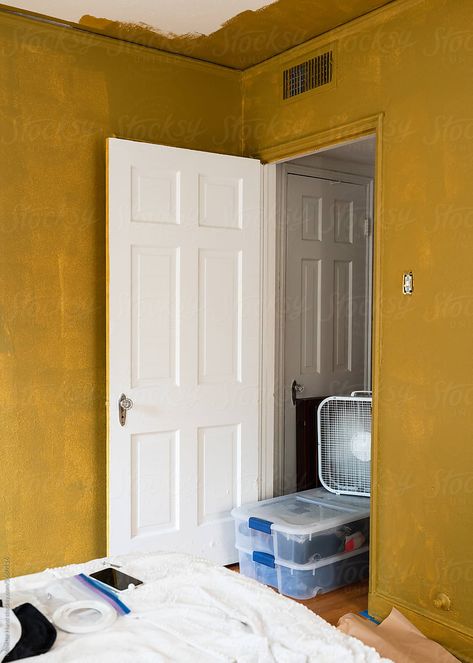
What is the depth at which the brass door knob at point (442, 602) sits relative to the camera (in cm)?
281

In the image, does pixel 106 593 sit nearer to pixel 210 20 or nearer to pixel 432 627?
pixel 432 627

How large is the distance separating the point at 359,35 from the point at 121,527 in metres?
2.55

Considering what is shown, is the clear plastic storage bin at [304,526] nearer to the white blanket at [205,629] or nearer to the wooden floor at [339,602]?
the wooden floor at [339,602]

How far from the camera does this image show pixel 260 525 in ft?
11.3

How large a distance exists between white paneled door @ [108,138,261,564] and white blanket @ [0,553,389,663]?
140 cm

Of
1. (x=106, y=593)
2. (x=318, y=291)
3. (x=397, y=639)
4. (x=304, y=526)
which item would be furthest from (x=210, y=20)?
(x=397, y=639)

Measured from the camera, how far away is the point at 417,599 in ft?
9.67

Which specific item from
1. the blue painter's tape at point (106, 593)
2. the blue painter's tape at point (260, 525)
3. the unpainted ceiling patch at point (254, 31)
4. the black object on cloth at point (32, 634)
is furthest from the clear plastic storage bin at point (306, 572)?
the unpainted ceiling patch at point (254, 31)

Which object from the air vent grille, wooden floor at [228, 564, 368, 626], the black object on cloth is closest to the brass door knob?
wooden floor at [228, 564, 368, 626]

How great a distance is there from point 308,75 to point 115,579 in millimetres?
2580

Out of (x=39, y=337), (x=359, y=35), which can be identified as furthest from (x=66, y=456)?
(x=359, y=35)

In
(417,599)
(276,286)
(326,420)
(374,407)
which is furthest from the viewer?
(276,286)

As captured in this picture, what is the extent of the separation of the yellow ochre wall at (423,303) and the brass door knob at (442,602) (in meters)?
0.02

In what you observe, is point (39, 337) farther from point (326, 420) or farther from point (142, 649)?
point (142, 649)
